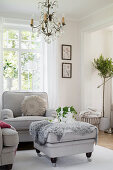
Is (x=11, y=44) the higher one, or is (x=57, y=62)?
(x=11, y=44)

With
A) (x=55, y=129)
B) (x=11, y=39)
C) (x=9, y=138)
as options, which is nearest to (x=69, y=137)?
(x=55, y=129)

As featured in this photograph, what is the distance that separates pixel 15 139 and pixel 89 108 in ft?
11.2

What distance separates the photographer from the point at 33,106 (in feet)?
18.0

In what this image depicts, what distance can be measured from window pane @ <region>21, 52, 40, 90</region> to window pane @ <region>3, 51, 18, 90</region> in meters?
0.17

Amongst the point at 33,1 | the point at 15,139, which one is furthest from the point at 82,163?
the point at 33,1

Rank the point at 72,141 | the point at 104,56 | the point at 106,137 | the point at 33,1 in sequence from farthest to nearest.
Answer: the point at 104,56 → the point at 106,137 → the point at 33,1 → the point at 72,141

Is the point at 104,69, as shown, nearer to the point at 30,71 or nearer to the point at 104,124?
the point at 104,124

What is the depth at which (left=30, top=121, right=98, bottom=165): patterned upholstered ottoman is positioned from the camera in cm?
374

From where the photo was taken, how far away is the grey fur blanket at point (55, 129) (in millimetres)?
3771

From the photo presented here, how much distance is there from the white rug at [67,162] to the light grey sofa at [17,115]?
1.64 feet

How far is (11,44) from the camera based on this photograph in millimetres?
6527

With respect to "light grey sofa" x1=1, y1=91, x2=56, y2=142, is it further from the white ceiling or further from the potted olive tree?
the white ceiling

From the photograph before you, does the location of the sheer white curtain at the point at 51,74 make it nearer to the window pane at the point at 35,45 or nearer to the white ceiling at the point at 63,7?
the window pane at the point at 35,45

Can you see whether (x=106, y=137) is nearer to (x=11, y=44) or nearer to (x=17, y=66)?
(x=17, y=66)
